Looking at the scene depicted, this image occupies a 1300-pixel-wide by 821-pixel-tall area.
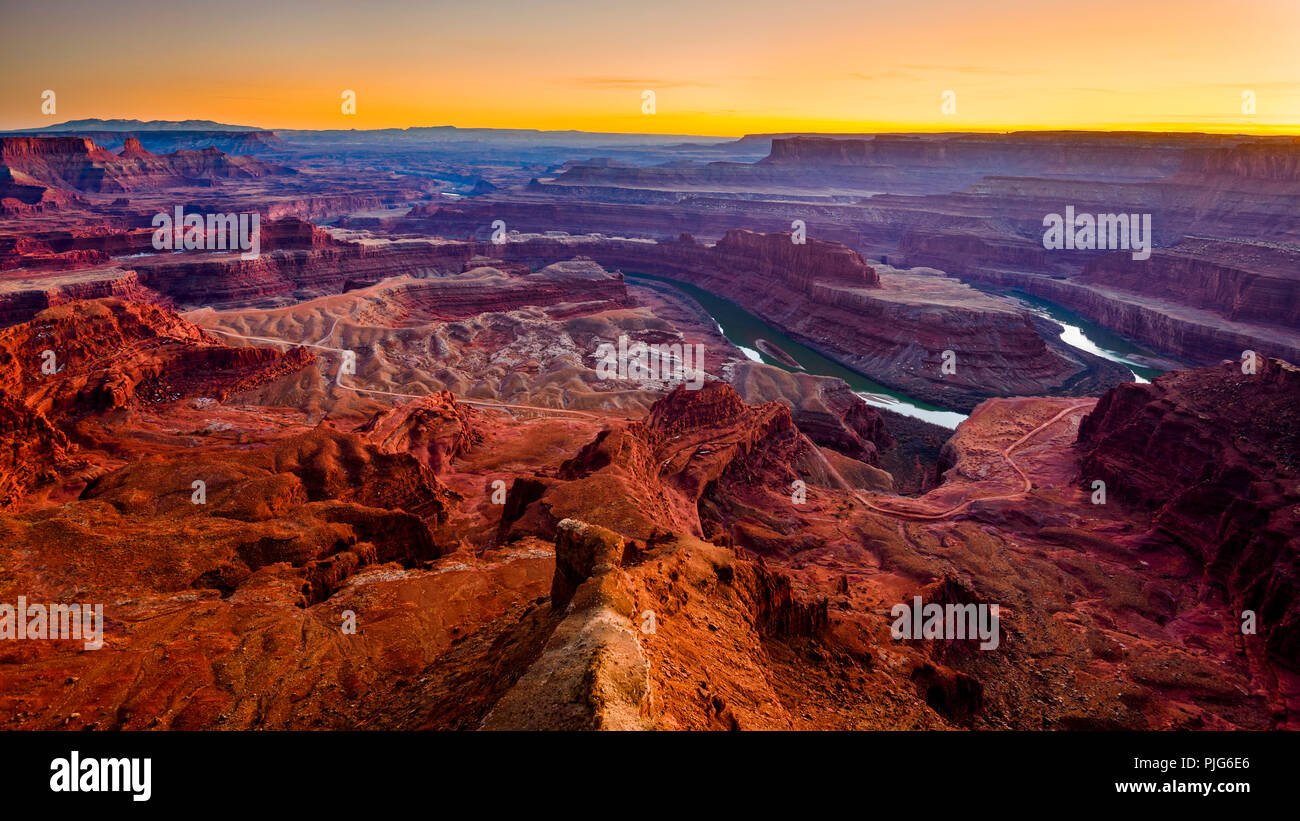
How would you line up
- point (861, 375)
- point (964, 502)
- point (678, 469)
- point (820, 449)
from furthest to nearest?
point (861, 375) < point (820, 449) < point (964, 502) < point (678, 469)

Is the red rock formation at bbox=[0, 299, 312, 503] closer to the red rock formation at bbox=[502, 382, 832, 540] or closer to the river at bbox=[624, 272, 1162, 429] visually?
the red rock formation at bbox=[502, 382, 832, 540]

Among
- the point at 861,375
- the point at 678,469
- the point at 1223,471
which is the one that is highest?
the point at 861,375

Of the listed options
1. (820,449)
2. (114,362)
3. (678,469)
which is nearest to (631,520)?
(678,469)

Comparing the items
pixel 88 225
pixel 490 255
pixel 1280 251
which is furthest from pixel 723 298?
pixel 88 225

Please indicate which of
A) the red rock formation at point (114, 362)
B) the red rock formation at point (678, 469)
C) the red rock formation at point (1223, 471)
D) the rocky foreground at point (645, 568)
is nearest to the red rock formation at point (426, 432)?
the rocky foreground at point (645, 568)

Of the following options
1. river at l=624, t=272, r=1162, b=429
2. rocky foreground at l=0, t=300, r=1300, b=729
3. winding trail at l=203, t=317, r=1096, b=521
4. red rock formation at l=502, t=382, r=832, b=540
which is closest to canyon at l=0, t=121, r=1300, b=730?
rocky foreground at l=0, t=300, r=1300, b=729

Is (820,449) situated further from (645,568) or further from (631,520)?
(645,568)

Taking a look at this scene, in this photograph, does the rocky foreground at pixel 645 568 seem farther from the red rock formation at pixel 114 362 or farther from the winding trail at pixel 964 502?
the red rock formation at pixel 114 362

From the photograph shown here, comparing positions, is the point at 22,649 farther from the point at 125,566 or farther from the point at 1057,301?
the point at 1057,301
